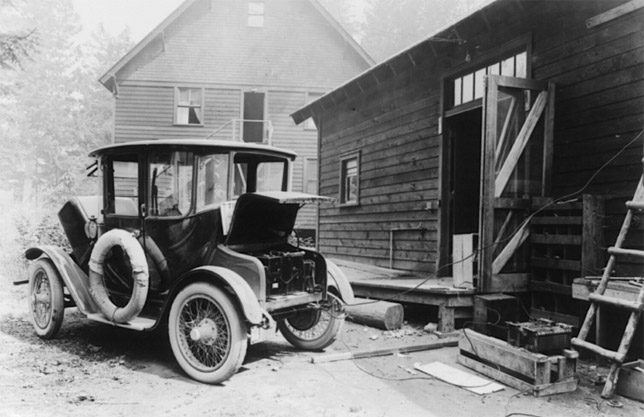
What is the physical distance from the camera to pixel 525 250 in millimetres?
6039

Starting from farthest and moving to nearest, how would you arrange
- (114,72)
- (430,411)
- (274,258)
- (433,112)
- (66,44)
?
(114,72)
(433,112)
(66,44)
(274,258)
(430,411)

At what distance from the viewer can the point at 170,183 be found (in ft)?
16.3

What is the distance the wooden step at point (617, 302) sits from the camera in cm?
387

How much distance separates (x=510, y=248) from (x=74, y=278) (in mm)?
4978

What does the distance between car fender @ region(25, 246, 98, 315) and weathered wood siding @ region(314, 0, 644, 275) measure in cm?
538

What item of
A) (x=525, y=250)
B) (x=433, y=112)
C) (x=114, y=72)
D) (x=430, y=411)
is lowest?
(x=430, y=411)

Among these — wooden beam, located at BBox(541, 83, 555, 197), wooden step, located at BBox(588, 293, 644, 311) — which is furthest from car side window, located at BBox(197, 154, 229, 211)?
wooden beam, located at BBox(541, 83, 555, 197)

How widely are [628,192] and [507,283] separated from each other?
1643 mm

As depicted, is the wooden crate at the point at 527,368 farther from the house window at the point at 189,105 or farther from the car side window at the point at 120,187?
the house window at the point at 189,105

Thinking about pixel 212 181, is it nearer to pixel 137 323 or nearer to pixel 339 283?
pixel 137 323

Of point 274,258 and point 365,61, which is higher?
point 365,61

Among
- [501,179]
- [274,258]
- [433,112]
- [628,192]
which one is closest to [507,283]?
[501,179]

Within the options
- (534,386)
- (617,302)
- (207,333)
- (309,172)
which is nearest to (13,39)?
(207,333)

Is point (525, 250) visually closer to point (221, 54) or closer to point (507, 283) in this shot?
point (507, 283)
